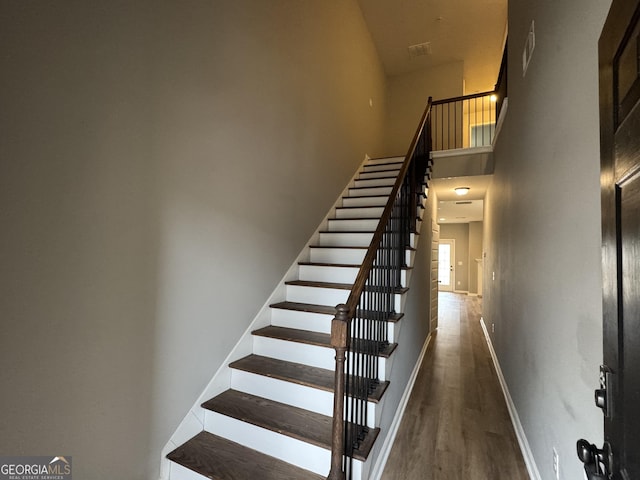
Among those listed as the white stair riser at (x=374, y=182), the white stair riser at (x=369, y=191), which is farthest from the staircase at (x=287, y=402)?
the white stair riser at (x=374, y=182)

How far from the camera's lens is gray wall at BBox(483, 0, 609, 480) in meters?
1.11

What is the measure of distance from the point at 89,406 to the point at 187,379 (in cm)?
55

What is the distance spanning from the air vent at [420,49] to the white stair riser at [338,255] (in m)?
5.04

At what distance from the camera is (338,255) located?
3.06m

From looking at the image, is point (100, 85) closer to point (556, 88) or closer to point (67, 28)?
point (67, 28)

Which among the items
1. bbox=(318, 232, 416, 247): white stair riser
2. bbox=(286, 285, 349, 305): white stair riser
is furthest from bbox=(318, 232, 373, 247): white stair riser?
bbox=(286, 285, 349, 305): white stair riser

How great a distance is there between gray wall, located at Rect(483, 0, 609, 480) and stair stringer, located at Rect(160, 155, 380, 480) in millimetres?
1928

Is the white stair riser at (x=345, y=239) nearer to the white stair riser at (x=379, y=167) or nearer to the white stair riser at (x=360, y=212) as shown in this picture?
the white stair riser at (x=360, y=212)

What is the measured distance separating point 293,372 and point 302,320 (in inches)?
19.1

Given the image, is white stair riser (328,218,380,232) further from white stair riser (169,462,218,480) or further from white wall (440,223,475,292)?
white wall (440,223,475,292)

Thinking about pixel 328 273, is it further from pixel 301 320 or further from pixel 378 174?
pixel 378 174

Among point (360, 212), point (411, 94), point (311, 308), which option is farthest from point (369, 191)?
point (411, 94)

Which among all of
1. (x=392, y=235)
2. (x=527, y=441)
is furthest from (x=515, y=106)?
(x=527, y=441)

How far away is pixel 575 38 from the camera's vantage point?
126cm
